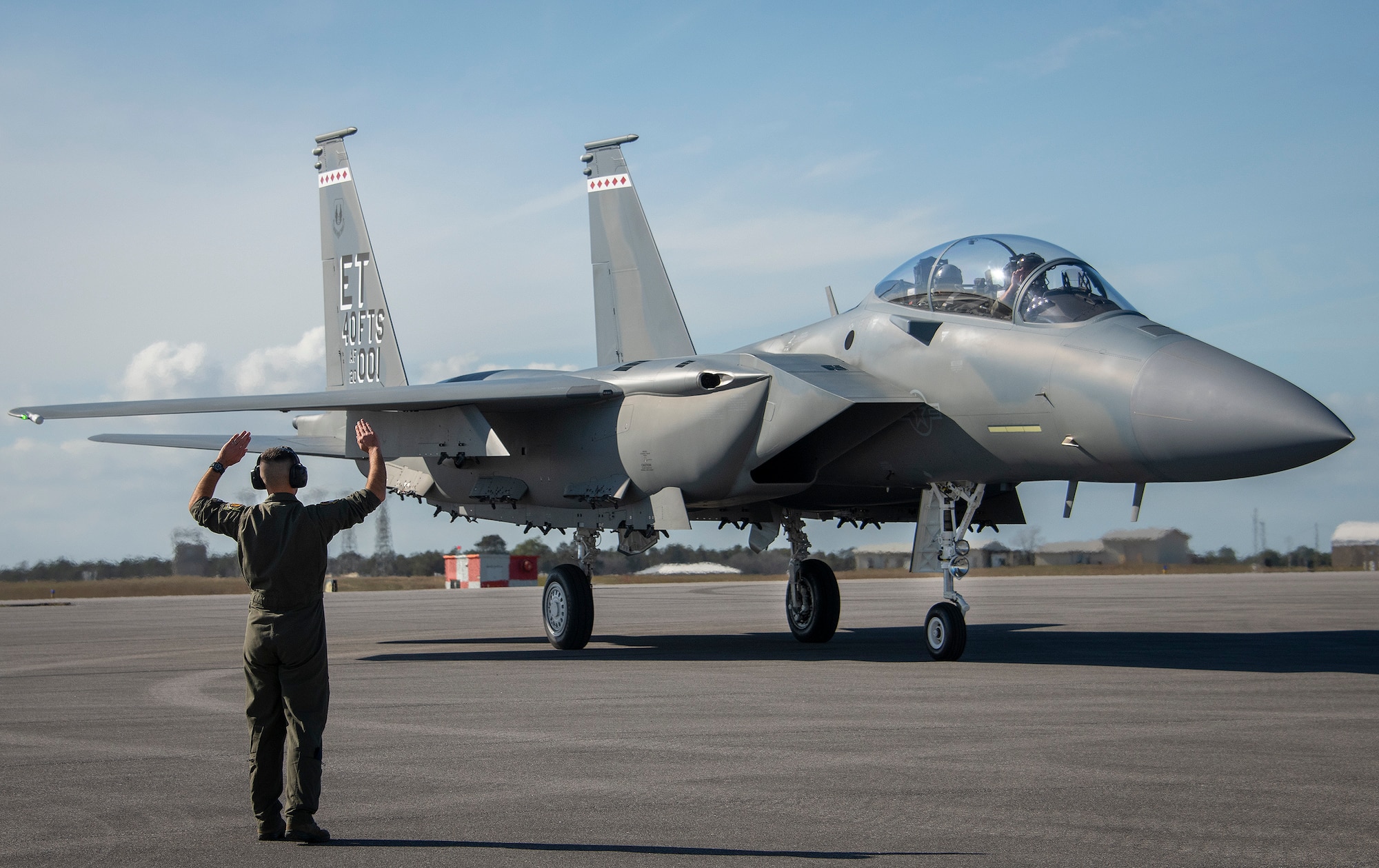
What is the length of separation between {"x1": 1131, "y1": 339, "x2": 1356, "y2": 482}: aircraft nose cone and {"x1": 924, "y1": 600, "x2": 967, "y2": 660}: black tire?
2222 millimetres

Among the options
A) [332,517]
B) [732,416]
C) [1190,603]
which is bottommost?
A: [1190,603]

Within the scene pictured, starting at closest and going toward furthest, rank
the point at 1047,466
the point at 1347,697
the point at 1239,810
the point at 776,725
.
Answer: the point at 1239,810
the point at 776,725
the point at 1347,697
the point at 1047,466

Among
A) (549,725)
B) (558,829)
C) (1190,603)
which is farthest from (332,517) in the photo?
(1190,603)

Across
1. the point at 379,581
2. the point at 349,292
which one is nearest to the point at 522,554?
the point at 379,581

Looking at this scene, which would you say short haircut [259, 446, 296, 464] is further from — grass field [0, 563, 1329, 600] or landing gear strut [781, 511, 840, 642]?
grass field [0, 563, 1329, 600]

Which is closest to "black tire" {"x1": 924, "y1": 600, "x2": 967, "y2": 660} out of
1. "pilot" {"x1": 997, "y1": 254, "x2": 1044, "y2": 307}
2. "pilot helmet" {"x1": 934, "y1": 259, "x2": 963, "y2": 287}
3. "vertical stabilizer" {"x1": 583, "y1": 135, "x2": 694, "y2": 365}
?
"pilot" {"x1": 997, "y1": 254, "x2": 1044, "y2": 307}

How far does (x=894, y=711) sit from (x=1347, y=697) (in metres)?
3.23

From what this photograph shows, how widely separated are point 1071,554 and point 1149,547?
30.5 ft

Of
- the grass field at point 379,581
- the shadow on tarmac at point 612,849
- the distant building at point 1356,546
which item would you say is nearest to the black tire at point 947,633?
the shadow on tarmac at point 612,849

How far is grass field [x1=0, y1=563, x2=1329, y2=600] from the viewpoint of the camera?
33.6m

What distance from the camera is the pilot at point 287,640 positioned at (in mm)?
4629

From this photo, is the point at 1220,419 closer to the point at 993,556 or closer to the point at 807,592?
the point at 807,592

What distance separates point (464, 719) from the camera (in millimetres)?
7711

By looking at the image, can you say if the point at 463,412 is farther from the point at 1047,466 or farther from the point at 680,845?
the point at 680,845
